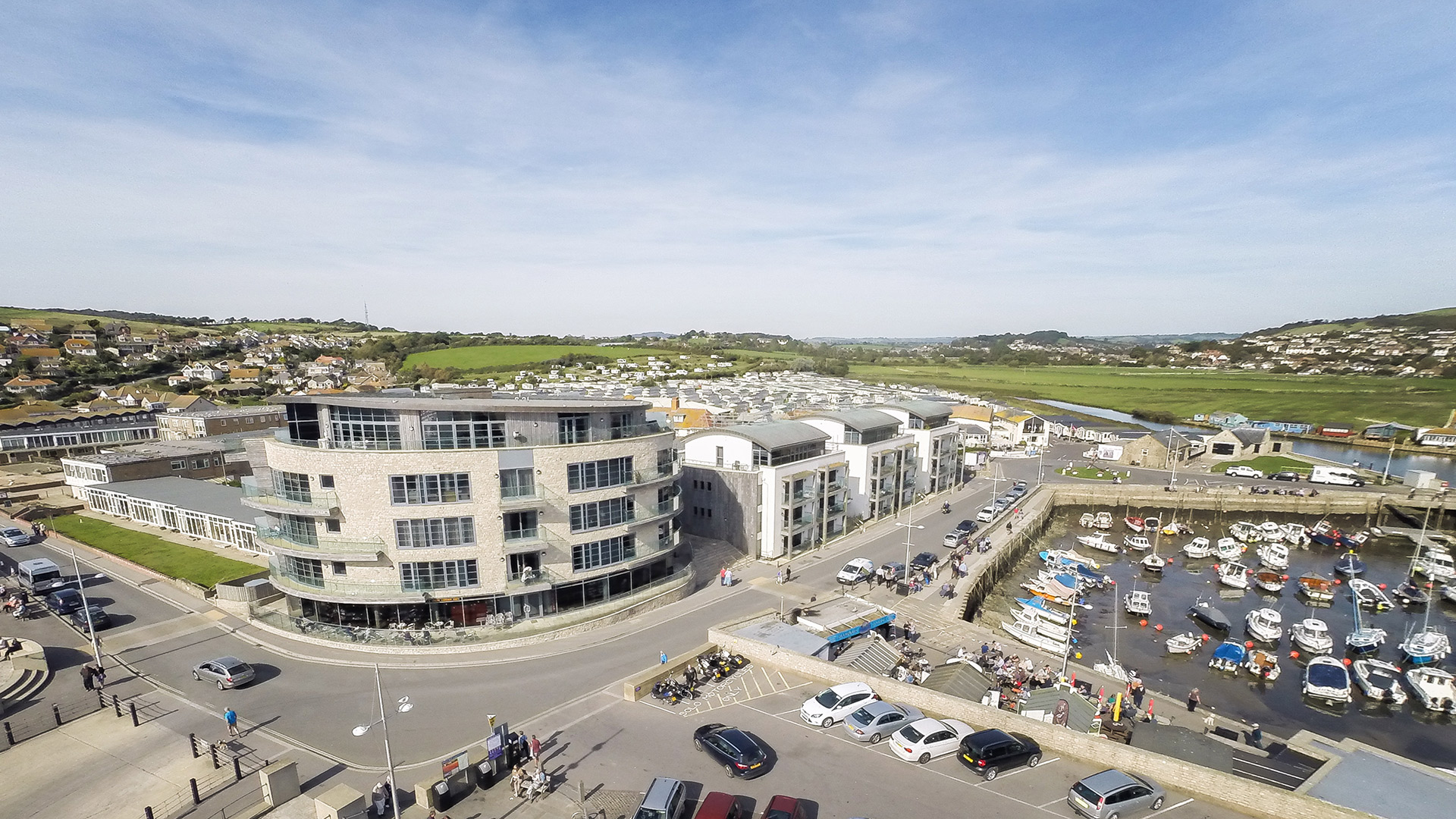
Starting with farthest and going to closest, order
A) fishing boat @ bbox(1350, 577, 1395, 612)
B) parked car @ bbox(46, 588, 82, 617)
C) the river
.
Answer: the river, fishing boat @ bbox(1350, 577, 1395, 612), parked car @ bbox(46, 588, 82, 617)

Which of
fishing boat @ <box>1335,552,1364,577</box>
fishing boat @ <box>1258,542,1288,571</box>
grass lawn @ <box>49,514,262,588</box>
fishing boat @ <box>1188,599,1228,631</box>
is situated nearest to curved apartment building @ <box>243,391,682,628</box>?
grass lawn @ <box>49,514,262,588</box>

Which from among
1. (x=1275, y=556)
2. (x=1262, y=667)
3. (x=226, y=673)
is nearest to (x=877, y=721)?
(x=226, y=673)

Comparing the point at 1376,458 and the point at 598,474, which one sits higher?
the point at 598,474

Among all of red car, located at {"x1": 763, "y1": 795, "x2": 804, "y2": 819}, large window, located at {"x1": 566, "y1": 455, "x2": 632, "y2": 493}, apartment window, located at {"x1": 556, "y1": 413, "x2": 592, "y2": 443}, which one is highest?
apartment window, located at {"x1": 556, "y1": 413, "x2": 592, "y2": 443}

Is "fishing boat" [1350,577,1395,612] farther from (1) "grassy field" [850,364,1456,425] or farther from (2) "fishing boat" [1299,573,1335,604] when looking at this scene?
(1) "grassy field" [850,364,1456,425]

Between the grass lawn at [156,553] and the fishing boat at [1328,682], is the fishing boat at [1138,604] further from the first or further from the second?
the grass lawn at [156,553]

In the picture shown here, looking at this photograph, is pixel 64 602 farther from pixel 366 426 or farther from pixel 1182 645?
pixel 1182 645
